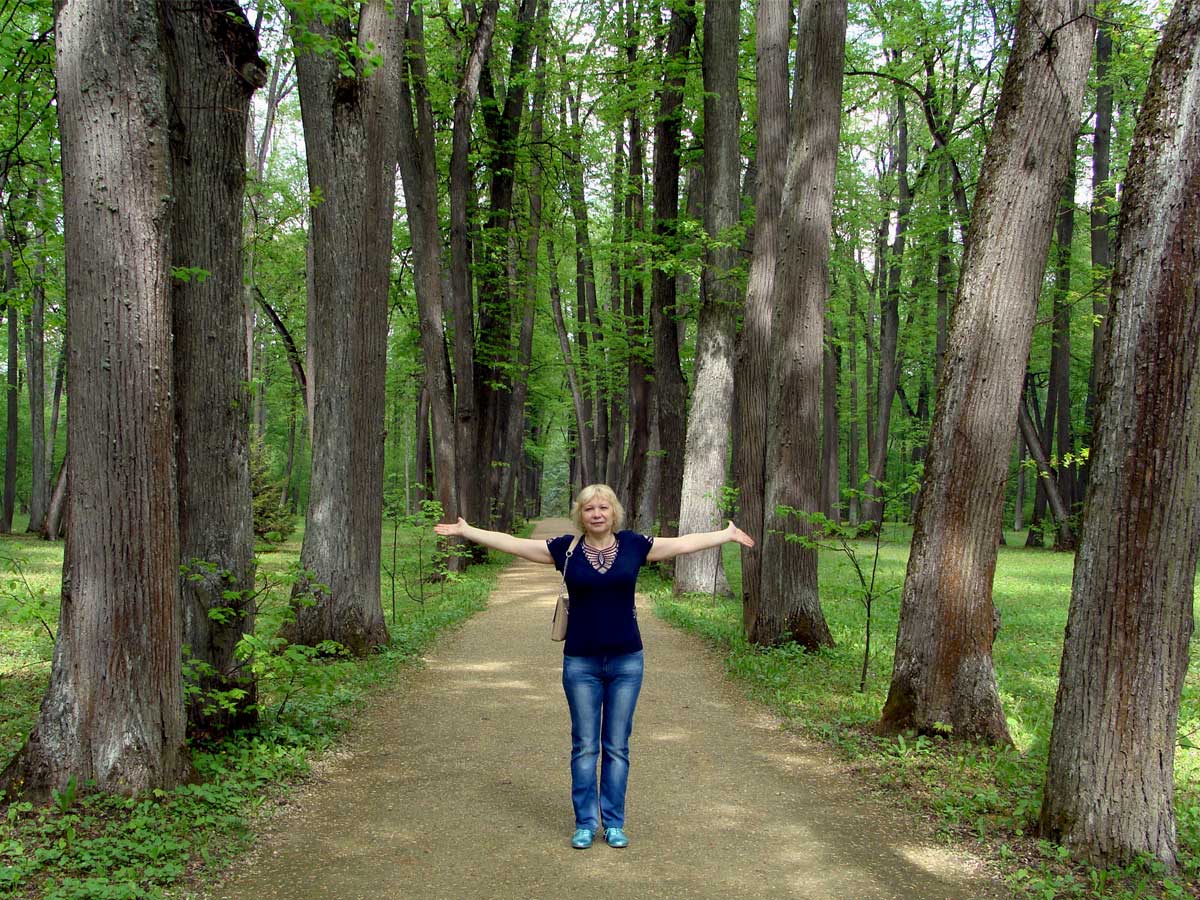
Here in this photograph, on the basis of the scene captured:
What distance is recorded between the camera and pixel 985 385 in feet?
19.6

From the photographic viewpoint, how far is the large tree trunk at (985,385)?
5742mm

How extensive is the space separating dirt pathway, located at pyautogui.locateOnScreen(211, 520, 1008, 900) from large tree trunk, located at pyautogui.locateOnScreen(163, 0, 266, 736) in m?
1.25

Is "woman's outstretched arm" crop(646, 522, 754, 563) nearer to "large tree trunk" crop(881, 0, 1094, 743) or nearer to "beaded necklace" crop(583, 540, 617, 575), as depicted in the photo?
"beaded necklace" crop(583, 540, 617, 575)

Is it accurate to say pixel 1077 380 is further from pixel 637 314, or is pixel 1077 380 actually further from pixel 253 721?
pixel 253 721

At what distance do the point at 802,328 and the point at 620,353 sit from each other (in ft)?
41.9

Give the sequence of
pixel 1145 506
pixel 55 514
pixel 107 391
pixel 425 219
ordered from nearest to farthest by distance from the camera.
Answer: pixel 1145 506 < pixel 107 391 < pixel 425 219 < pixel 55 514

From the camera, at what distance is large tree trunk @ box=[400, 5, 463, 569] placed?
13852 mm

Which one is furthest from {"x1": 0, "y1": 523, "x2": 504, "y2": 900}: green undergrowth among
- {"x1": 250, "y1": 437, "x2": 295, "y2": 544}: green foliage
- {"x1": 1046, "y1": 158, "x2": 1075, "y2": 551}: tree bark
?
{"x1": 1046, "y1": 158, "x2": 1075, "y2": 551}: tree bark

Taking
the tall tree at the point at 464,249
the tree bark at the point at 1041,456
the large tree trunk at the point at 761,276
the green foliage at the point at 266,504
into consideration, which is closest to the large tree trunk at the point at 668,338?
the tall tree at the point at 464,249

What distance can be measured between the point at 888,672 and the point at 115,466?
284 inches

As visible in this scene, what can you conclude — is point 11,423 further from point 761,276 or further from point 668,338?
point 761,276

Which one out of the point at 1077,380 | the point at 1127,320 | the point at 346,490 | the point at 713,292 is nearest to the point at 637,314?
the point at 713,292

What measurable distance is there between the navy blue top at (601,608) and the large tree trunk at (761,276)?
5.95 m

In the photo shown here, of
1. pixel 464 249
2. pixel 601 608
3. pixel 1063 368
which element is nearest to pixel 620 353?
pixel 464 249
